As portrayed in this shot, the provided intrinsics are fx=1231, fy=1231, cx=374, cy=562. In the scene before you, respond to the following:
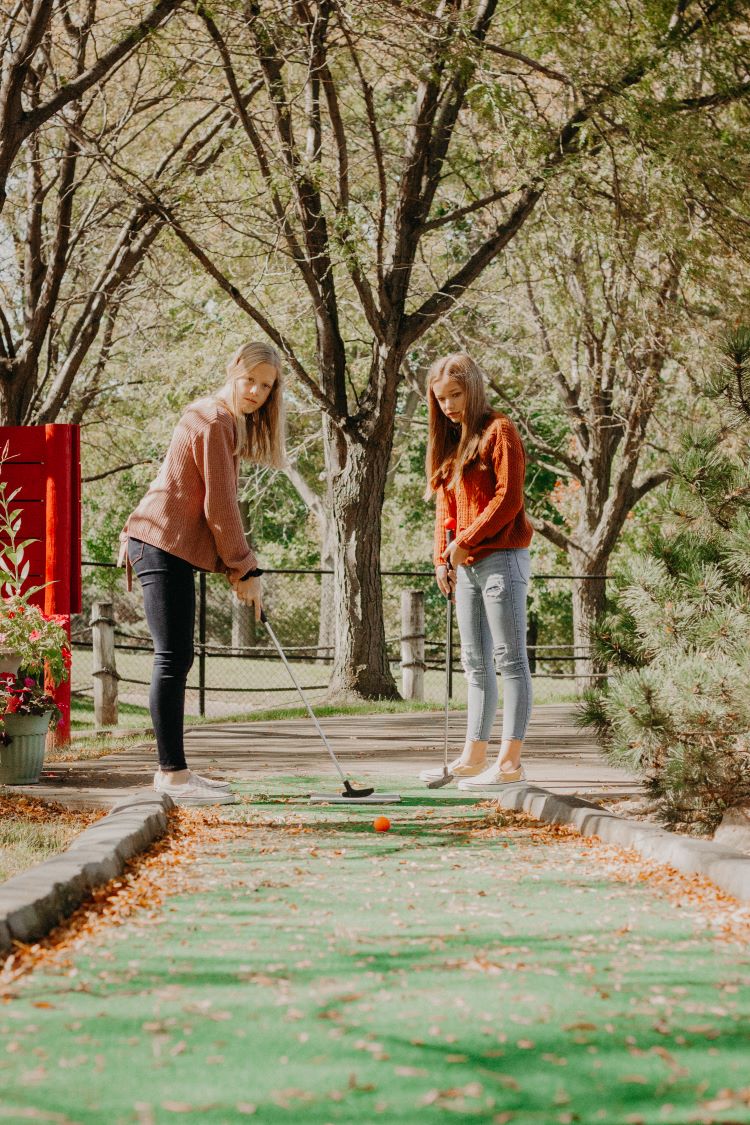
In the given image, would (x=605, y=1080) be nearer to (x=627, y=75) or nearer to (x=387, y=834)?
(x=387, y=834)

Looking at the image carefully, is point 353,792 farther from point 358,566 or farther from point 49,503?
point 358,566

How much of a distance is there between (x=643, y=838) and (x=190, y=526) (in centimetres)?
215

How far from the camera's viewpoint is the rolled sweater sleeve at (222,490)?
16.3 ft

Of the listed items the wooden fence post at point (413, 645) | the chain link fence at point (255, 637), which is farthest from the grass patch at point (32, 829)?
the chain link fence at point (255, 637)

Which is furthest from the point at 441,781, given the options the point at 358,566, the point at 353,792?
the point at 358,566

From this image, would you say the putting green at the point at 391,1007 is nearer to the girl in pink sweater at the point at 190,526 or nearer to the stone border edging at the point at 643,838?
the stone border edging at the point at 643,838

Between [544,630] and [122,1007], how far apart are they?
32.8m

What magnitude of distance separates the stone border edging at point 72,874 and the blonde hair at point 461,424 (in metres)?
2.09

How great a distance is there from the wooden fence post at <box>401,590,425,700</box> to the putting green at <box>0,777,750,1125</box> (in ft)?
31.2

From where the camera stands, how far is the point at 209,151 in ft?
40.5

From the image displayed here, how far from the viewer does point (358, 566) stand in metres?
12.0

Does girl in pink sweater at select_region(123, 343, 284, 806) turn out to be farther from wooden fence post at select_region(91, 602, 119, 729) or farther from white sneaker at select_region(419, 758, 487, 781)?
wooden fence post at select_region(91, 602, 119, 729)

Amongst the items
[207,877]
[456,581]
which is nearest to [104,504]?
[456,581]

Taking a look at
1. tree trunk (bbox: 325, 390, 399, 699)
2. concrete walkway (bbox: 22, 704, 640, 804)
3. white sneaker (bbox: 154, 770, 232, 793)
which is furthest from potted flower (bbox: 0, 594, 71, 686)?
tree trunk (bbox: 325, 390, 399, 699)
